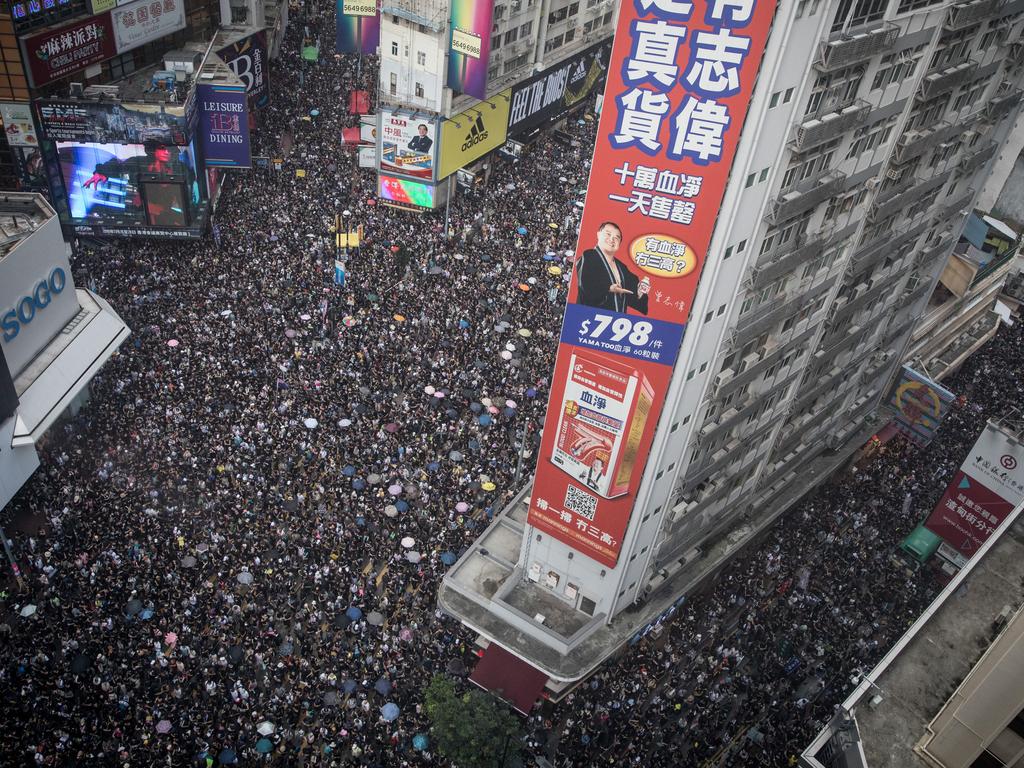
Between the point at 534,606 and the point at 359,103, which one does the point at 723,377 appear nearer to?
the point at 534,606

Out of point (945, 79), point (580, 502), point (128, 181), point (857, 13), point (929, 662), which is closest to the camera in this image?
point (929, 662)

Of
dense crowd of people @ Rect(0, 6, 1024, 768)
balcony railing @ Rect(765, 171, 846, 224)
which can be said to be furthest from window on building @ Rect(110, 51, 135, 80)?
balcony railing @ Rect(765, 171, 846, 224)

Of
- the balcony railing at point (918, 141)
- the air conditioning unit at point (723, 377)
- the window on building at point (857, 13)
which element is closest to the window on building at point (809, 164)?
the window on building at point (857, 13)

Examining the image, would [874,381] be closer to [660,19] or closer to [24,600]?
[660,19]

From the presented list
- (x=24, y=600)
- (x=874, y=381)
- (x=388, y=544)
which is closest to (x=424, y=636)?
(x=388, y=544)

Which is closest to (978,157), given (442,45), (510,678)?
(510,678)

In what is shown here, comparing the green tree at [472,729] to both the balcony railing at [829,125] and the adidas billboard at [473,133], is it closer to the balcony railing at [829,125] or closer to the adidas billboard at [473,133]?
the balcony railing at [829,125]
